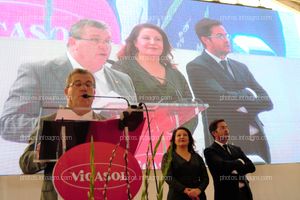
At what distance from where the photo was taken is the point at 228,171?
2.51 metres

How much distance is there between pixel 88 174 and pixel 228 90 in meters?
3.12

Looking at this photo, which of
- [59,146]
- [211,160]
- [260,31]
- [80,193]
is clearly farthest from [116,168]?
[260,31]

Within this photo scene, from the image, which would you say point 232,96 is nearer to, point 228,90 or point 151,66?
point 228,90

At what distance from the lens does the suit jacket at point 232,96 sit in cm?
385

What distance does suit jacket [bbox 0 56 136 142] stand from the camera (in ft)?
10.3

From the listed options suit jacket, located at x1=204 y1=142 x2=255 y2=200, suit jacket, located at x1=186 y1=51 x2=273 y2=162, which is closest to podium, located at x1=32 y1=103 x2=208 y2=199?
suit jacket, located at x1=204 y1=142 x2=255 y2=200

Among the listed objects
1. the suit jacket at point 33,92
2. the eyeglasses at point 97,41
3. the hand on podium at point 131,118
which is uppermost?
the eyeglasses at point 97,41

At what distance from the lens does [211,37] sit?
4.07 metres

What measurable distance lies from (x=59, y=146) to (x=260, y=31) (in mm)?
3672

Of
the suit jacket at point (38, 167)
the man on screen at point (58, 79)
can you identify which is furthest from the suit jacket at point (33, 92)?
the suit jacket at point (38, 167)

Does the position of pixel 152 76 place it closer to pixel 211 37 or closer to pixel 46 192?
pixel 211 37

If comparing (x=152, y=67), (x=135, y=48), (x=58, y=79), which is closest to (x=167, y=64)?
(x=152, y=67)

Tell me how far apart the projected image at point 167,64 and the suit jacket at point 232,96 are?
1cm

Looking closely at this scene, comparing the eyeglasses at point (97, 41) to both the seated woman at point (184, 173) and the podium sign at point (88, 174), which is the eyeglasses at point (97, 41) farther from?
the podium sign at point (88, 174)
